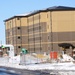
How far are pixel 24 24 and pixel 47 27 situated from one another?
24.5 m

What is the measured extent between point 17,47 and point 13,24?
989 centimetres

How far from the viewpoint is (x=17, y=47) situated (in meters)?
121

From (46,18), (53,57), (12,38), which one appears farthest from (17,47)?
(53,57)

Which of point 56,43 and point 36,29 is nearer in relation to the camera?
point 56,43

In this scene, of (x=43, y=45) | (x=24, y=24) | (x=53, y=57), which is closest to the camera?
(x=53, y=57)

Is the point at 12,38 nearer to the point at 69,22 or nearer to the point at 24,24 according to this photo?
the point at 24,24

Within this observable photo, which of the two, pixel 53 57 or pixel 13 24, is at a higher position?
pixel 13 24

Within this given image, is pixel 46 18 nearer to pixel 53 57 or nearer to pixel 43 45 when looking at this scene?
pixel 43 45

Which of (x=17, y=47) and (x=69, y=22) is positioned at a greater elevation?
(x=69, y=22)

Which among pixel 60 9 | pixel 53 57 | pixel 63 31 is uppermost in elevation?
pixel 60 9

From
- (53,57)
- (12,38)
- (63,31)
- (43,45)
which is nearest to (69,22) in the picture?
(63,31)

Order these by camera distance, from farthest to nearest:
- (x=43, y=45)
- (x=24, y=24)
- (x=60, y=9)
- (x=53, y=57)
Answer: (x=24, y=24), (x=43, y=45), (x=60, y=9), (x=53, y=57)

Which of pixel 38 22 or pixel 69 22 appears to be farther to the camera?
pixel 38 22

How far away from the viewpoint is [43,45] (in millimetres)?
99562
